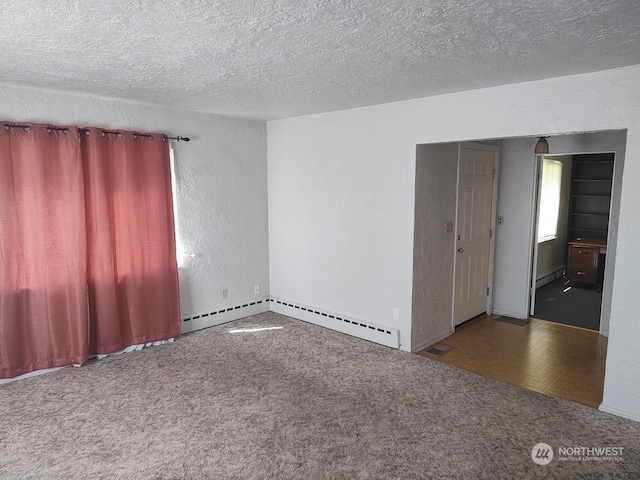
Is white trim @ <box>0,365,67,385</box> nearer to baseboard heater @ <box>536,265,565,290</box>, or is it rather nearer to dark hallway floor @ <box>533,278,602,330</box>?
dark hallway floor @ <box>533,278,602,330</box>

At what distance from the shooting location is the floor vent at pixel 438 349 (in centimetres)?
391

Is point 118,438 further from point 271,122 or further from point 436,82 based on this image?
point 271,122

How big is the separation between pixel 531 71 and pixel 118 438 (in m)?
3.50

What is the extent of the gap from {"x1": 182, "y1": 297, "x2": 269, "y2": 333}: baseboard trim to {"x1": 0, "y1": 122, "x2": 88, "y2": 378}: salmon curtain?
3.49 feet

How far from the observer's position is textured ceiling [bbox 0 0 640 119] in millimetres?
1812

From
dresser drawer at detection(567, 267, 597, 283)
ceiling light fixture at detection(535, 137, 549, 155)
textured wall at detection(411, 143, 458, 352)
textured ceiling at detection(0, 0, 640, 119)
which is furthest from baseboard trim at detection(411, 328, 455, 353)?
dresser drawer at detection(567, 267, 597, 283)

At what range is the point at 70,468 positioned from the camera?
2.31 m

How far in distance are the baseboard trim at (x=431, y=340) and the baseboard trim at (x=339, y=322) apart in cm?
17

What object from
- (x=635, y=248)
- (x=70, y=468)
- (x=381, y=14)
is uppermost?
(x=381, y=14)

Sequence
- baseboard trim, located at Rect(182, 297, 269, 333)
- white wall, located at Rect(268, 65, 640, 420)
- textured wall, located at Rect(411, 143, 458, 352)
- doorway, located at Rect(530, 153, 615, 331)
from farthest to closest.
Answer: doorway, located at Rect(530, 153, 615, 331) → baseboard trim, located at Rect(182, 297, 269, 333) → textured wall, located at Rect(411, 143, 458, 352) → white wall, located at Rect(268, 65, 640, 420)

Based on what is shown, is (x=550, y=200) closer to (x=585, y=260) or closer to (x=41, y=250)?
(x=585, y=260)

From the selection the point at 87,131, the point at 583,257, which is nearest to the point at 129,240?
the point at 87,131

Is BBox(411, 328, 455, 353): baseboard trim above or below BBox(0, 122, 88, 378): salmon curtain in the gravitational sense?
below

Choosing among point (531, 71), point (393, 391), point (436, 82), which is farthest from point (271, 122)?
point (393, 391)
